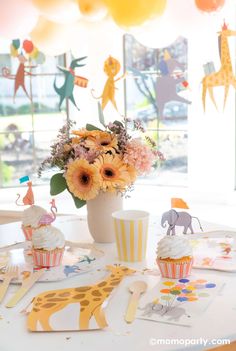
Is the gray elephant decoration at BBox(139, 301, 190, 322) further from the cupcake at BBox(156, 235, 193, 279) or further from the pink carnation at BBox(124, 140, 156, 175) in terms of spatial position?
the pink carnation at BBox(124, 140, 156, 175)

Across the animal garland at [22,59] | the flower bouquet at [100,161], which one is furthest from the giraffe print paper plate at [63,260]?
the animal garland at [22,59]

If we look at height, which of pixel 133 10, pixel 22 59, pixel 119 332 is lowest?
pixel 119 332

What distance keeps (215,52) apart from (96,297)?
2.14 meters

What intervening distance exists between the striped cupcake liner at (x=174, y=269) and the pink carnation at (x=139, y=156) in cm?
31

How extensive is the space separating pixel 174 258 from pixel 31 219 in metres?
0.53

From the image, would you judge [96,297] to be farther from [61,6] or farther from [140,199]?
[140,199]

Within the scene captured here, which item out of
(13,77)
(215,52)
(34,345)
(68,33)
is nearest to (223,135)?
(215,52)

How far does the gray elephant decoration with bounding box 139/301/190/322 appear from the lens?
1.13m

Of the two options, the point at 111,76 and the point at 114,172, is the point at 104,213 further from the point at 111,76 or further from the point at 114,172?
the point at 111,76

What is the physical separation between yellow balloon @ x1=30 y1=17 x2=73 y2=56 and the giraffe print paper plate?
4.92 ft

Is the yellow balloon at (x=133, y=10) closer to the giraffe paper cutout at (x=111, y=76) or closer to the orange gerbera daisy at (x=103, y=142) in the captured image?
the giraffe paper cutout at (x=111, y=76)

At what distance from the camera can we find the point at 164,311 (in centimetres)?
116

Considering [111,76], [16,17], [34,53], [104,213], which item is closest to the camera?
[104,213]

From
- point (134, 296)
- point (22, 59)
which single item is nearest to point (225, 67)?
point (22, 59)
